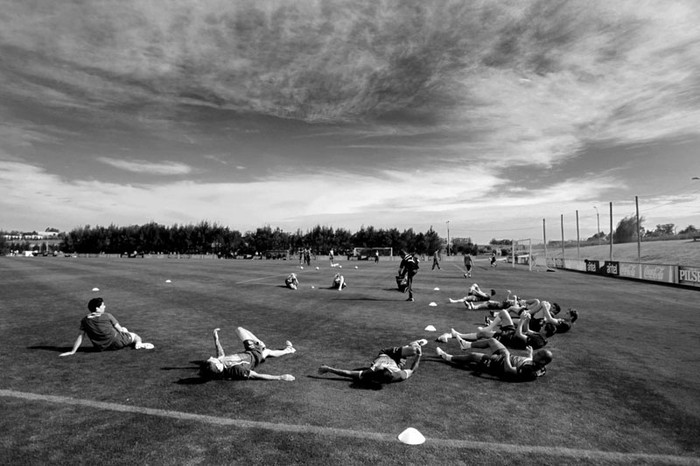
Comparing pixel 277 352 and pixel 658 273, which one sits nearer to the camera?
pixel 277 352

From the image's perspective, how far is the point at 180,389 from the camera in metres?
7.11

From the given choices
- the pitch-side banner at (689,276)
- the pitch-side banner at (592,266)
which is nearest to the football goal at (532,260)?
the pitch-side banner at (592,266)

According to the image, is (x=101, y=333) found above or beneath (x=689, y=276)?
above

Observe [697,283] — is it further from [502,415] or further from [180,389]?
[180,389]

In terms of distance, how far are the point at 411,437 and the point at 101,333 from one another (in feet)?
26.0

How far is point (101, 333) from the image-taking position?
949 cm

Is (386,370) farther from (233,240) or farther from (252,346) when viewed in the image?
(233,240)

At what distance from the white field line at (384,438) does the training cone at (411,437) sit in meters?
0.10

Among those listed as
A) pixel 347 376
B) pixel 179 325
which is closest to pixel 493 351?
pixel 347 376

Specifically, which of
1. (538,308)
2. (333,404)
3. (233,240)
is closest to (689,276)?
(538,308)

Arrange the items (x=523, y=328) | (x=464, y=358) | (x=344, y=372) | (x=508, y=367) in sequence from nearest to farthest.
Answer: (x=344, y=372), (x=508, y=367), (x=464, y=358), (x=523, y=328)

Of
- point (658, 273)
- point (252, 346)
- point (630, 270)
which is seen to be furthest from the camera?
point (630, 270)

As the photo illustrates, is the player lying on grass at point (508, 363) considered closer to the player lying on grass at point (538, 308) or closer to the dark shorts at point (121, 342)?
Result: the player lying on grass at point (538, 308)

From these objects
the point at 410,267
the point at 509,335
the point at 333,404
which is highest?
the point at 410,267
